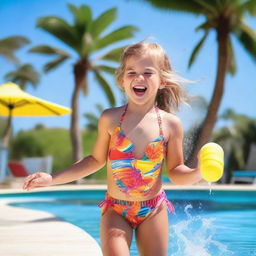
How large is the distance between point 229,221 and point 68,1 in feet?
62.6

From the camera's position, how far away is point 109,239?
258 centimetres

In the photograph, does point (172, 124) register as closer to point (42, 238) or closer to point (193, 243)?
point (42, 238)

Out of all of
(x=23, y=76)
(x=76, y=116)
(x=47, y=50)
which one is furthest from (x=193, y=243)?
(x=23, y=76)

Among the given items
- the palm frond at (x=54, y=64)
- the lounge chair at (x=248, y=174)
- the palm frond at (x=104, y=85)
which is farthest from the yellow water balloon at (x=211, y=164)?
the palm frond at (x=54, y=64)

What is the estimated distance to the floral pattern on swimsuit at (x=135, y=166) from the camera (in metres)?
2.71

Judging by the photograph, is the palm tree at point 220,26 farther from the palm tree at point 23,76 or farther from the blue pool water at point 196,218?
the palm tree at point 23,76

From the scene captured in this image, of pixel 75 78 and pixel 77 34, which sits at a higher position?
pixel 77 34

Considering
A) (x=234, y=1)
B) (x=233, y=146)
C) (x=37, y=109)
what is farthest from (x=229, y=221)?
(x=233, y=146)

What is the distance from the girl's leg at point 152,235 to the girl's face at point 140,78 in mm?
639

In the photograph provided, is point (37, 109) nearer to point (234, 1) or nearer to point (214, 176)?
point (234, 1)

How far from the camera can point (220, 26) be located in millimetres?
19594

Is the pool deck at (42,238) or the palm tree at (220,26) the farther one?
the palm tree at (220,26)

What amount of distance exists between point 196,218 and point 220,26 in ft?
40.9

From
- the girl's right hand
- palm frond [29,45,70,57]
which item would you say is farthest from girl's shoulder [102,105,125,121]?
palm frond [29,45,70,57]
